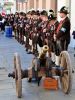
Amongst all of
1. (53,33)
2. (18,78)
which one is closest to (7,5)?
(53,33)

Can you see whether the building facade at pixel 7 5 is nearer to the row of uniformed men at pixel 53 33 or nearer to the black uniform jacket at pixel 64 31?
the row of uniformed men at pixel 53 33

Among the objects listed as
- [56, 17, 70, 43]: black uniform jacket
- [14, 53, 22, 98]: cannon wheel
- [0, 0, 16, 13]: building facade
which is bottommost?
[0, 0, 16, 13]: building facade

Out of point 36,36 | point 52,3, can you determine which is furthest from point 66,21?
point 52,3

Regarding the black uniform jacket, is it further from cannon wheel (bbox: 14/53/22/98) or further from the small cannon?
cannon wheel (bbox: 14/53/22/98)

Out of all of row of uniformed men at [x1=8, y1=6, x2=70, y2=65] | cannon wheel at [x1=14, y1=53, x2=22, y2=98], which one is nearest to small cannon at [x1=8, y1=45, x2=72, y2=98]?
cannon wheel at [x1=14, y1=53, x2=22, y2=98]

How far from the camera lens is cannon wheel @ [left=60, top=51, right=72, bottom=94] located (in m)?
9.74

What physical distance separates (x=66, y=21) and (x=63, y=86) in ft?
10.2

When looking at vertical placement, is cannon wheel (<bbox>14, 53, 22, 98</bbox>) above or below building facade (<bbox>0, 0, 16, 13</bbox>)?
above

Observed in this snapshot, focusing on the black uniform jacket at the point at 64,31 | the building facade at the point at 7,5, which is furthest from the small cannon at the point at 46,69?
the building facade at the point at 7,5

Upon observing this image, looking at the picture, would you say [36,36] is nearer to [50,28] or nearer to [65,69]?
[50,28]

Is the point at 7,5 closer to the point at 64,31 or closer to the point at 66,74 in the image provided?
the point at 64,31

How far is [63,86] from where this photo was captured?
10344mm

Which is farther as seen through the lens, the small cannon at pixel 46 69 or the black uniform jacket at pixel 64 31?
the black uniform jacket at pixel 64 31

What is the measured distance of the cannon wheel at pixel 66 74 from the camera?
9742 millimetres
